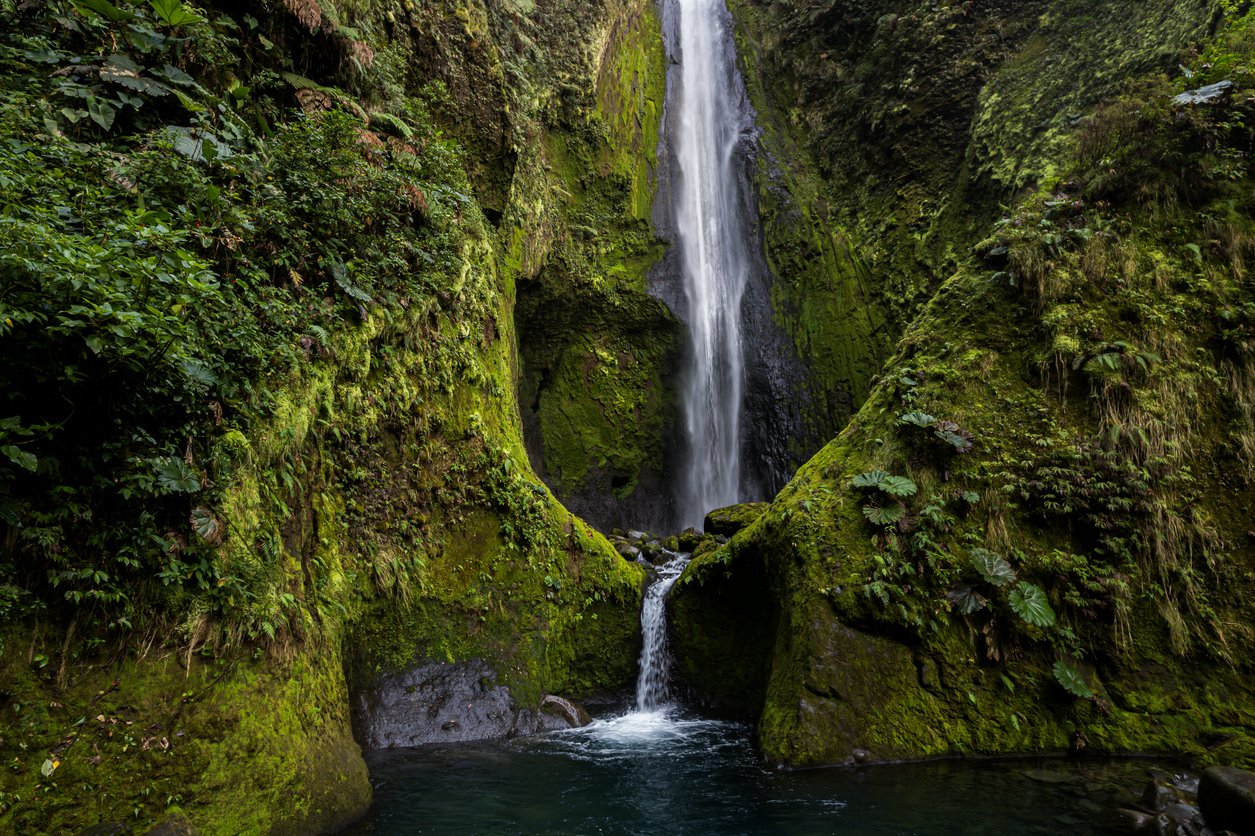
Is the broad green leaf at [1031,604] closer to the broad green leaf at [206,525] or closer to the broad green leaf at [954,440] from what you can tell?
the broad green leaf at [954,440]

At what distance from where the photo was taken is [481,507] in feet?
23.6

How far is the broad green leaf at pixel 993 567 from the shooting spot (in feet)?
18.2

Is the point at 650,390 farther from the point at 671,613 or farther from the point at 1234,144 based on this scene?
the point at 1234,144

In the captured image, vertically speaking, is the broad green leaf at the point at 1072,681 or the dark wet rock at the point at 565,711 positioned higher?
the broad green leaf at the point at 1072,681

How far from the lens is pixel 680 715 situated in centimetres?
744

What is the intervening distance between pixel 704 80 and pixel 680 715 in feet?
60.8

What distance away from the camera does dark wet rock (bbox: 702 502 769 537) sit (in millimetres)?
10259

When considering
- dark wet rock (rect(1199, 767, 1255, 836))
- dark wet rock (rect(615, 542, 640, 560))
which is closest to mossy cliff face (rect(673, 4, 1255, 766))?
dark wet rock (rect(1199, 767, 1255, 836))

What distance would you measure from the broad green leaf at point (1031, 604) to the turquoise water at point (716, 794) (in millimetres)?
1198

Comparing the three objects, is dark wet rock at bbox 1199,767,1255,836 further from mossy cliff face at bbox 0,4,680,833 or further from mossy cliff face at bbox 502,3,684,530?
A: mossy cliff face at bbox 502,3,684,530

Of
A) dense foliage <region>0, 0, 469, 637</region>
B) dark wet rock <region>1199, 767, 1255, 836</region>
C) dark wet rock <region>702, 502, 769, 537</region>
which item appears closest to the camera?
dense foliage <region>0, 0, 469, 637</region>

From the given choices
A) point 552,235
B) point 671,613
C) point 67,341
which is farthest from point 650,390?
point 67,341

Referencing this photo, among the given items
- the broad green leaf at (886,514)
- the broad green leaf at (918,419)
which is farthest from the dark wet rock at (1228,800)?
the broad green leaf at (918,419)

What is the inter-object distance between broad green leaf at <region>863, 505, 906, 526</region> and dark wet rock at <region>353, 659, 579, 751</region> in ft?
14.3
